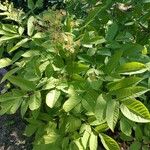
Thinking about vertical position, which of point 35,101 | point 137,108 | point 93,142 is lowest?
point 93,142

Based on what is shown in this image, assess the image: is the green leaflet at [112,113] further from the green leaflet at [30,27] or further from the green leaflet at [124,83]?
the green leaflet at [30,27]

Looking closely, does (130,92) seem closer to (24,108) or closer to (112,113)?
(112,113)

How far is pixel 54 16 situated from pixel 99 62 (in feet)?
1.24

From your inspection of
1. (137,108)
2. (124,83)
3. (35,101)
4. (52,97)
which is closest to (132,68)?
(124,83)

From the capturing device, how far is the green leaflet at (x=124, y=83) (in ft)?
5.97

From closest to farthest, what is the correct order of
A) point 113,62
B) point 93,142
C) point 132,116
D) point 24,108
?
1. point 132,116
2. point 113,62
3. point 24,108
4. point 93,142

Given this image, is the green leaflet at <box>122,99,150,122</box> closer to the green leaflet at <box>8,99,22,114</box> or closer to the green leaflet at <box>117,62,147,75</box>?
the green leaflet at <box>117,62,147,75</box>

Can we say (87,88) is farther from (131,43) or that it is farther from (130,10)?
(130,10)

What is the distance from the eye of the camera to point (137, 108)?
180 centimetres

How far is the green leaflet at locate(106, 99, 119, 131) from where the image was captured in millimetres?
1804

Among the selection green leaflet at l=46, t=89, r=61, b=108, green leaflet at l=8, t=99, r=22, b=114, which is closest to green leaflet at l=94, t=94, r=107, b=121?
green leaflet at l=46, t=89, r=61, b=108

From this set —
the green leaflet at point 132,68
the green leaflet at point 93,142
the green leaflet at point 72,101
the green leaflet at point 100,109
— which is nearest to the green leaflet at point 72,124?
the green leaflet at point 93,142

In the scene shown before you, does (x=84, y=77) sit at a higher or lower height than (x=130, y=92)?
lower

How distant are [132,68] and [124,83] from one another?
0.08 metres
